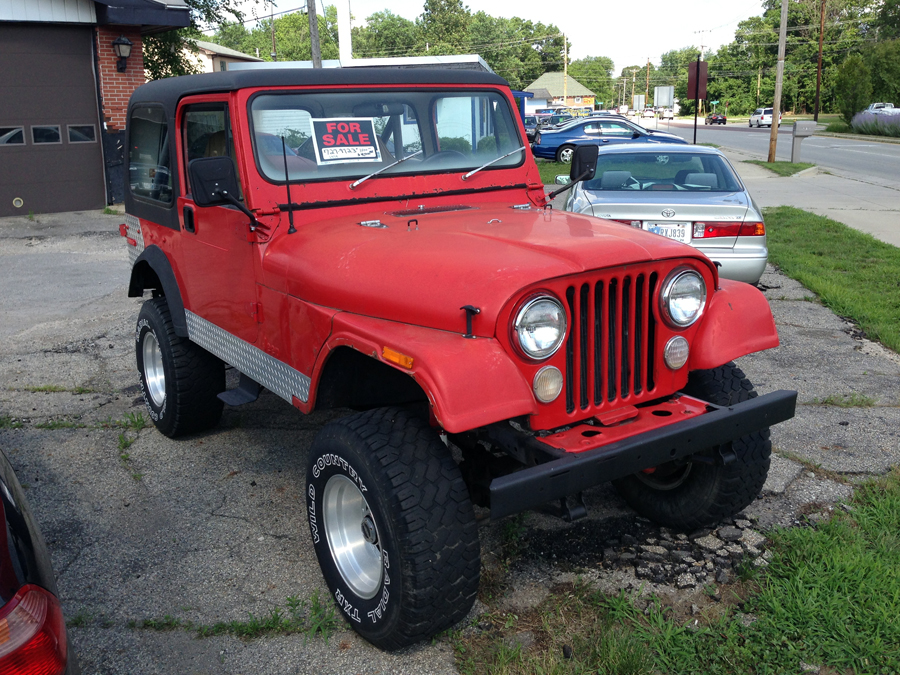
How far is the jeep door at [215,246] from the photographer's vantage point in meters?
3.75

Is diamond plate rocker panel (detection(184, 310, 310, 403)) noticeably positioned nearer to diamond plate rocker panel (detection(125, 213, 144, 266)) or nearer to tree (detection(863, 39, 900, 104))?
diamond plate rocker panel (detection(125, 213, 144, 266))

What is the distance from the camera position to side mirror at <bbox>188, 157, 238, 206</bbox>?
10.9 feet

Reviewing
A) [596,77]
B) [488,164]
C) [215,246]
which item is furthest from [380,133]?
[596,77]

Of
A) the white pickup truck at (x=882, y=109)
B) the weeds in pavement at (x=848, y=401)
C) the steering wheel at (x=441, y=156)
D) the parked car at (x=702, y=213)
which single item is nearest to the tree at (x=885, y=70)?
the white pickup truck at (x=882, y=109)

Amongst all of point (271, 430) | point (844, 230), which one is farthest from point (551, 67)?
point (271, 430)

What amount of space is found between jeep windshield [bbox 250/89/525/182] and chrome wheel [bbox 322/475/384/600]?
4.85 feet

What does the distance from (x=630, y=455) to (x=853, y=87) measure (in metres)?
51.9

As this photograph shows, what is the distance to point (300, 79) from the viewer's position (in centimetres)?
376

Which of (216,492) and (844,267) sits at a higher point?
(844,267)

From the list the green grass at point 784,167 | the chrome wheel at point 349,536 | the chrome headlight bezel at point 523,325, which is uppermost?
the chrome headlight bezel at point 523,325

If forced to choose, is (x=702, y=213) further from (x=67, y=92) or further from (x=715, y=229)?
(x=67, y=92)

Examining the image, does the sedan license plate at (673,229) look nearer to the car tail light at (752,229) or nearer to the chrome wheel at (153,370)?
the car tail light at (752,229)

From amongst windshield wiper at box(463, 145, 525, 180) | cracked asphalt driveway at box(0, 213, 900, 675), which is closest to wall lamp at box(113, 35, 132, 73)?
cracked asphalt driveway at box(0, 213, 900, 675)

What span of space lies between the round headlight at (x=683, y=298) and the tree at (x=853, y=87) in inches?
1970
